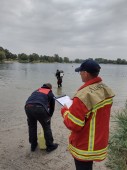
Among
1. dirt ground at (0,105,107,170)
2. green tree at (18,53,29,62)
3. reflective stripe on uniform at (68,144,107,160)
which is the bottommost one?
green tree at (18,53,29,62)

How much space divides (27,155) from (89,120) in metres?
3.41

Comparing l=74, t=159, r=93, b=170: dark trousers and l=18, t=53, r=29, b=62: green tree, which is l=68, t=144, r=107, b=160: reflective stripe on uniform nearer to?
l=74, t=159, r=93, b=170: dark trousers

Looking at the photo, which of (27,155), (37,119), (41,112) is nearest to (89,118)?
(41,112)

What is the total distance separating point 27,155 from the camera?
19.0ft

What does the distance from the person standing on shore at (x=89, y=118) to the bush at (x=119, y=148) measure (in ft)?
5.13

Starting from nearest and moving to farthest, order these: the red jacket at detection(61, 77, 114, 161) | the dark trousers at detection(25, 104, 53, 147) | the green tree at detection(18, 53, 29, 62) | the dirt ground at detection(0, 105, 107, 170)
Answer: the red jacket at detection(61, 77, 114, 161) → the dirt ground at detection(0, 105, 107, 170) → the dark trousers at detection(25, 104, 53, 147) → the green tree at detection(18, 53, 29, 62)

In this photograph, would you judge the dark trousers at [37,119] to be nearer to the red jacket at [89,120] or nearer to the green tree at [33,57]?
the red jacket at [89,120]

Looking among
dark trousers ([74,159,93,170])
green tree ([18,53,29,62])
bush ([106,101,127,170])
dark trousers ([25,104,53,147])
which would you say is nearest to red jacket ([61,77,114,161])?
dark trousers ([74,159,93,170])

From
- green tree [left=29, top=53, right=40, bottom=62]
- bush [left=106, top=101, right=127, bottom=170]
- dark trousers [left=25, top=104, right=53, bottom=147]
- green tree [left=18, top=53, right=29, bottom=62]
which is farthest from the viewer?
green tree [left=29, top=53, right=40, bottom=62]

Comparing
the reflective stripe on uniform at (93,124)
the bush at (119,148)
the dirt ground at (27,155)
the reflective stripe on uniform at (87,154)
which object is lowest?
the dirt ground at (27,155)

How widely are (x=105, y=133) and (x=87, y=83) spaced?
2.35 ft

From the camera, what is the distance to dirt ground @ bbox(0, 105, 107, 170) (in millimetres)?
5164

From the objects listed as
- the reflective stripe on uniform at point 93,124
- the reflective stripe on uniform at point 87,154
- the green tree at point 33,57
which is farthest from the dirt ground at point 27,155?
the green tree at point 33,57

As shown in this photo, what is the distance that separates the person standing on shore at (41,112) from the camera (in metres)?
5.52
